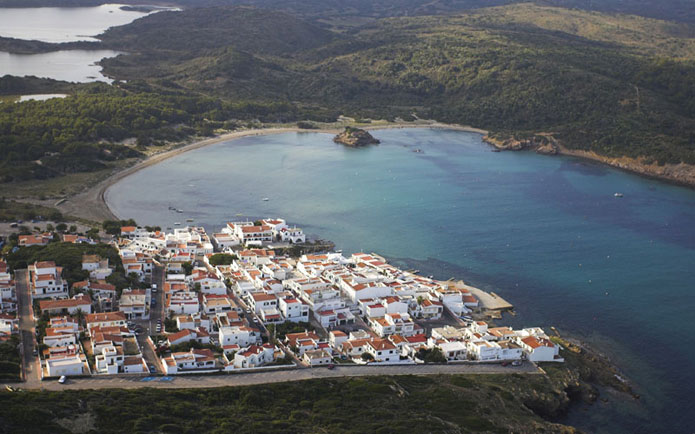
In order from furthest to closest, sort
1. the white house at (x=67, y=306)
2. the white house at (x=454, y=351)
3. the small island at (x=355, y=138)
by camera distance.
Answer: the small island at (x=355, y=138), the white house at (x=454, y=351), the white house at (x=67, y=306)

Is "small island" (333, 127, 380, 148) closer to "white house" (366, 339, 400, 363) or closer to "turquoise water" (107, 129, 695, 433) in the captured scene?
"turquoise water" (107, 129, 695, 433)

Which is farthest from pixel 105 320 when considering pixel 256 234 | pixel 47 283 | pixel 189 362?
pixel 256 234

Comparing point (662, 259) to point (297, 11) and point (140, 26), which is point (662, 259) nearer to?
point (140, 26)

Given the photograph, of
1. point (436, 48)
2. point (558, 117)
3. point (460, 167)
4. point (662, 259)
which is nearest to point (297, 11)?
point (436, 48)

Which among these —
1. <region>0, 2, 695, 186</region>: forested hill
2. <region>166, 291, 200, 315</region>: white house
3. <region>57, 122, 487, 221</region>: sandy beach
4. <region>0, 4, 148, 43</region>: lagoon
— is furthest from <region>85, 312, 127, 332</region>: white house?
<region>0, 4, 148, 43</region>: lagoon

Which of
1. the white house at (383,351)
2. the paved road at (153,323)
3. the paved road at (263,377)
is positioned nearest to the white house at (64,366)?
the paved road at (263,377)

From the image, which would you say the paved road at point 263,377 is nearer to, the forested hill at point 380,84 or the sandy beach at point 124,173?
the sandy beach at point 124,173

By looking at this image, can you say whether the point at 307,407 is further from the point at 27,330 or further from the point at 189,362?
the point at 27,330
